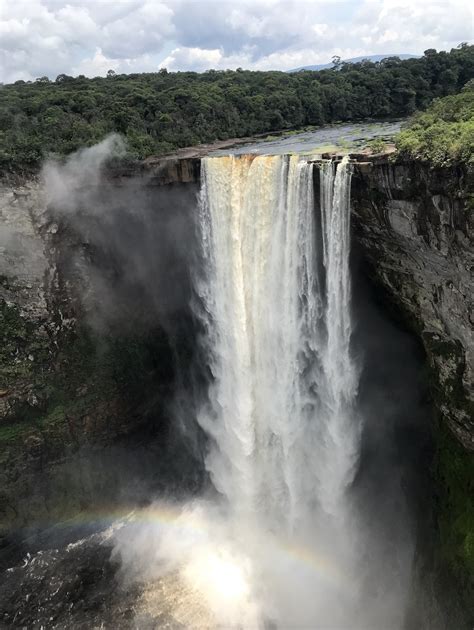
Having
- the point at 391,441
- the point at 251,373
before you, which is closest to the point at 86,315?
the point at 251,373

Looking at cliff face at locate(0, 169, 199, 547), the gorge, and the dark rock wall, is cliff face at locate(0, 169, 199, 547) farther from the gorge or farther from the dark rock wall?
the dark rock wall

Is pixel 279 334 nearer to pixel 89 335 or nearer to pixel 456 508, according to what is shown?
pixel 456 508

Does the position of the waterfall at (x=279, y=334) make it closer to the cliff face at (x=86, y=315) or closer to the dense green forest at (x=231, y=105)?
the cliff face at (x=86, y=315)

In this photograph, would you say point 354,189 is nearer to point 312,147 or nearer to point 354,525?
point 312,147

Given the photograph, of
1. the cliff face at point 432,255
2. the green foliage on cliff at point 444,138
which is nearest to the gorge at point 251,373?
the cliff face at point 432,255

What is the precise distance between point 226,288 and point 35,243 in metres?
9.83

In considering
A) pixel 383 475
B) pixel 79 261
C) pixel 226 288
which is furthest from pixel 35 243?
pixel 383 475

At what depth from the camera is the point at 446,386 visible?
47.5 feet

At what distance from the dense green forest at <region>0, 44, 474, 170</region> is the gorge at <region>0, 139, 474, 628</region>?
431 cm

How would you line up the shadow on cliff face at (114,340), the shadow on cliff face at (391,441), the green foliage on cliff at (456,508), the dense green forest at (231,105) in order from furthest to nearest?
the dense green forest at (231,105), the shadow on cliff face at (114,340), the shadow on cliff face at (391,441), the green foliage on cliff at (456,508)

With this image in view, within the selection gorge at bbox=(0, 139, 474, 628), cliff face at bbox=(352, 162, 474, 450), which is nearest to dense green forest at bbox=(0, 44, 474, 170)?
gorge at bbox=(0, 139, 474, 628)

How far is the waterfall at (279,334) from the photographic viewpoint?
613 inches

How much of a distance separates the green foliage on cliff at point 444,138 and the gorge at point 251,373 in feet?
1.33

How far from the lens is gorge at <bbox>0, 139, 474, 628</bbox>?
48.4ft
